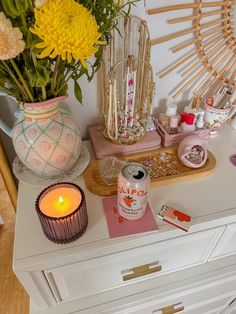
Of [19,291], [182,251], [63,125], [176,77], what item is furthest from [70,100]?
[19,291]

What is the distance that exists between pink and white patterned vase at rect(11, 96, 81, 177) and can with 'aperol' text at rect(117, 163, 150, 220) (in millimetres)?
168

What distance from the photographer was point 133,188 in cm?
58

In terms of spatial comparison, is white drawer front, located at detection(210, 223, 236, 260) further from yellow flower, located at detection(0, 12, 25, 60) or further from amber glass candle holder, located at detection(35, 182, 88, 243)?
yellow flower, located at detection(0, 12, 25, 60)

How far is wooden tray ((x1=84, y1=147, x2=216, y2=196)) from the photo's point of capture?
2.36 feet

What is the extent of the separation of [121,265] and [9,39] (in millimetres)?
585

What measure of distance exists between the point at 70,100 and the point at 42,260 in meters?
0.49

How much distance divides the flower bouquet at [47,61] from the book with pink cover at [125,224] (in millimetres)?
177

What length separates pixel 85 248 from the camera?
60cm

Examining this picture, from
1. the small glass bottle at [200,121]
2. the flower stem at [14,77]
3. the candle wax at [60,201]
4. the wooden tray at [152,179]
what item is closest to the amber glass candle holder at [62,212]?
the candle wax at [60,201]

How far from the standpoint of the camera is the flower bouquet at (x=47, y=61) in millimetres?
402

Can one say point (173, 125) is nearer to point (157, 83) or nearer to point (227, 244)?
point (157, 83)

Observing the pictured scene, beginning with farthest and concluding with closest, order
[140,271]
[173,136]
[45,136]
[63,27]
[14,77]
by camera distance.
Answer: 1. [173,136]
2. [140,271]
3. [45,136]
4. [14,77]
5. [63,27]

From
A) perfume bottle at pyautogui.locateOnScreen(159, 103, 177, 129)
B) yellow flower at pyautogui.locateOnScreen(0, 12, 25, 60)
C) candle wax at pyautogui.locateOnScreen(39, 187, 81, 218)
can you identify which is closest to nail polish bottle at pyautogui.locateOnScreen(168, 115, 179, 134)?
perfume bottle at pyautogui.locateOnScreen(159, 103, 177, 129)

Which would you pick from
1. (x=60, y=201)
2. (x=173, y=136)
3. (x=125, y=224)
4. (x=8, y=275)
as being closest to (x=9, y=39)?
(x=60, y=201)
